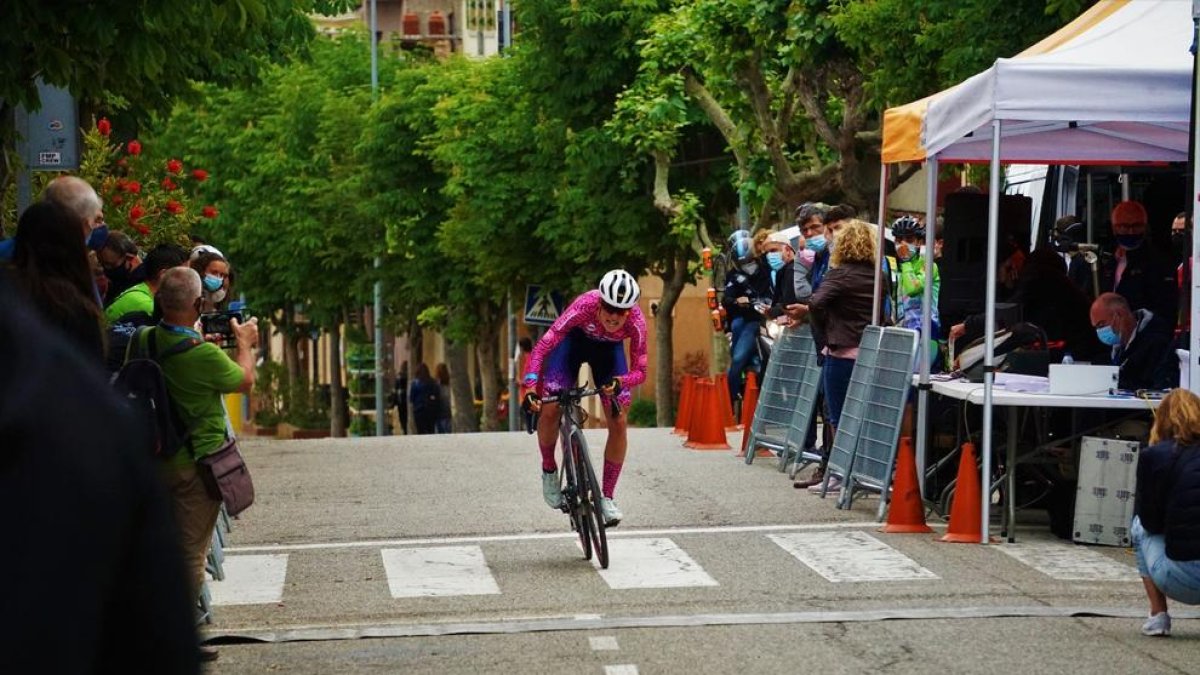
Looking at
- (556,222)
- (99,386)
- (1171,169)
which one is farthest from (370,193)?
(99,386)

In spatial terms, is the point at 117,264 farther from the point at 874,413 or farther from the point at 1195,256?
the point at 1195,256

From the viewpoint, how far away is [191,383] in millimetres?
8750

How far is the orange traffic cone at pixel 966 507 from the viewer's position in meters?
12.5

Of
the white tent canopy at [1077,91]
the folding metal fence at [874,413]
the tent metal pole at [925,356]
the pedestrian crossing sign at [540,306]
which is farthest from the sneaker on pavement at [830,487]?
the pedestrian crossing sign at [540,306]

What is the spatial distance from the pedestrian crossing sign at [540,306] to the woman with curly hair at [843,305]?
28.9m

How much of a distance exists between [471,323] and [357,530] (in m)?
36.6

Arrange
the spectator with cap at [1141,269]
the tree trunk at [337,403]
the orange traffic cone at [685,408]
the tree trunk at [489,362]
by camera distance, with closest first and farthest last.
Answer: the spectator with cap at [1141,269] → the orange traffic cone at [685,408] → the tree trunk at [489,362] → the tree trunk at [337,403]

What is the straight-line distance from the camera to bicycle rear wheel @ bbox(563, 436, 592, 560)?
38.9 ft

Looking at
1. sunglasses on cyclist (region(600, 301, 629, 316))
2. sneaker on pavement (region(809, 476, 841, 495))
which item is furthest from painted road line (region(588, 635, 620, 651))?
sneaker on pavement (region(809, 476, 841, 495))

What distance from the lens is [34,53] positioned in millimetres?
12289

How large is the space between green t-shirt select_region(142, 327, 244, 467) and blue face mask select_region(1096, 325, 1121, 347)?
19.4 feet

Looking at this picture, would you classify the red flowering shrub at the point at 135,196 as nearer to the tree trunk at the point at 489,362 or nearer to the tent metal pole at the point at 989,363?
the tent metal pole at the point at 989,363

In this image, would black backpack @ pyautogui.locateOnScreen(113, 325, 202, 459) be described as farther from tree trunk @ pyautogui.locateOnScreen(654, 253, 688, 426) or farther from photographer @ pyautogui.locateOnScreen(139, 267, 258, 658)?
tree trunk @ pyautogui.locateOnScreen(654, 253, 688, 426)

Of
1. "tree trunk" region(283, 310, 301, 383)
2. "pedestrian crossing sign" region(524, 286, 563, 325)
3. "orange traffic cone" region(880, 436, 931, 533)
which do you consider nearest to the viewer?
"orange traffic cone" region(880, 436, 931, 533)
